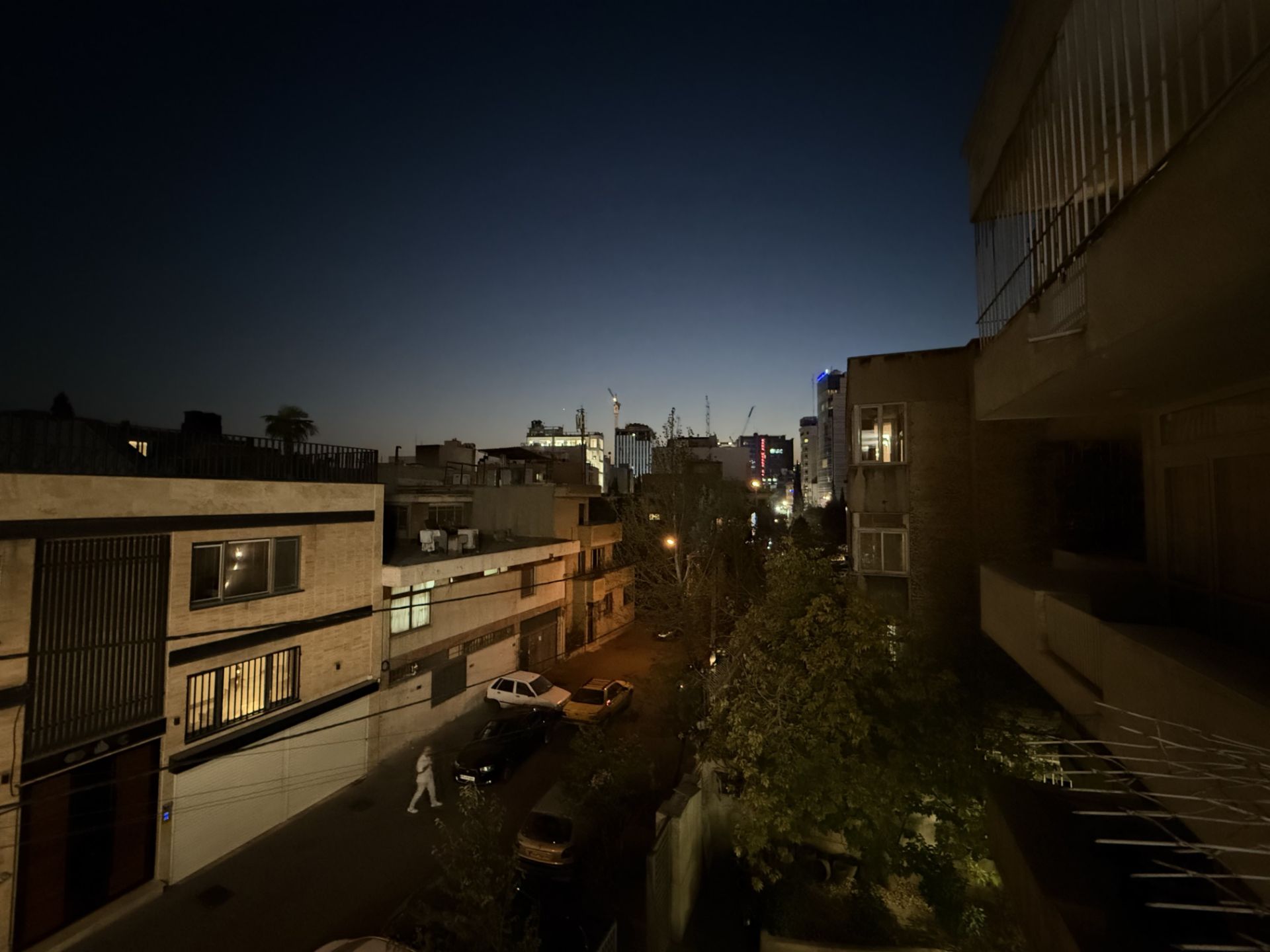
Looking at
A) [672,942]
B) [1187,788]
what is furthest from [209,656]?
[1187,788]

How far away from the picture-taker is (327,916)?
10.1 meters

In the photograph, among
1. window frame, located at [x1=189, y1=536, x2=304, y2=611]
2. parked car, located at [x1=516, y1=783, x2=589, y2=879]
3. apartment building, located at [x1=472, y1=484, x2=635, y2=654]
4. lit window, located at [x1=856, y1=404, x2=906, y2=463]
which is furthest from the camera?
apartment building, located at [x1=472, y1=484, x2=635, y2=654]

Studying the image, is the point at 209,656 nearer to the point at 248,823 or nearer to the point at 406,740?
the point at 248,823

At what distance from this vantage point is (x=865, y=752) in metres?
8.69

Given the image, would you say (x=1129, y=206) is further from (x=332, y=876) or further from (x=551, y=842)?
(x=332, y=876)

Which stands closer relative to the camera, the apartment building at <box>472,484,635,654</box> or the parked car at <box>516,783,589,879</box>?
the parked car at <box>516,783,589,879</box>

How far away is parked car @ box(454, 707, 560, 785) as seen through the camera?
1482cm

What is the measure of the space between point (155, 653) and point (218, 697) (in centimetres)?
164

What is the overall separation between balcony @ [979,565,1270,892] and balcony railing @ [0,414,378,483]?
1393 cm

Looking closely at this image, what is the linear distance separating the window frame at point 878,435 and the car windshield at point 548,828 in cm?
986

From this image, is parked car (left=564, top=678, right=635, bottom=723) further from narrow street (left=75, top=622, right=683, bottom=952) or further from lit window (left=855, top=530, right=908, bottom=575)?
lit window (left=855, top=530, right=908, bottom=575)

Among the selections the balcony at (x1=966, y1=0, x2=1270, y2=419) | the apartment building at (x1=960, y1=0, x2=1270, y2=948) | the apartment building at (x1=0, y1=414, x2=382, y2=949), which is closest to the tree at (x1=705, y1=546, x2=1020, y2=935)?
the apartment building at (x1=960, y1=0, x2=1270, y2=948)

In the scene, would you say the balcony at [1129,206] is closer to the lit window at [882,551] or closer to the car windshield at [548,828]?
the lit window at [882,551]

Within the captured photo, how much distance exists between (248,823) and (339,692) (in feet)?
10.1
